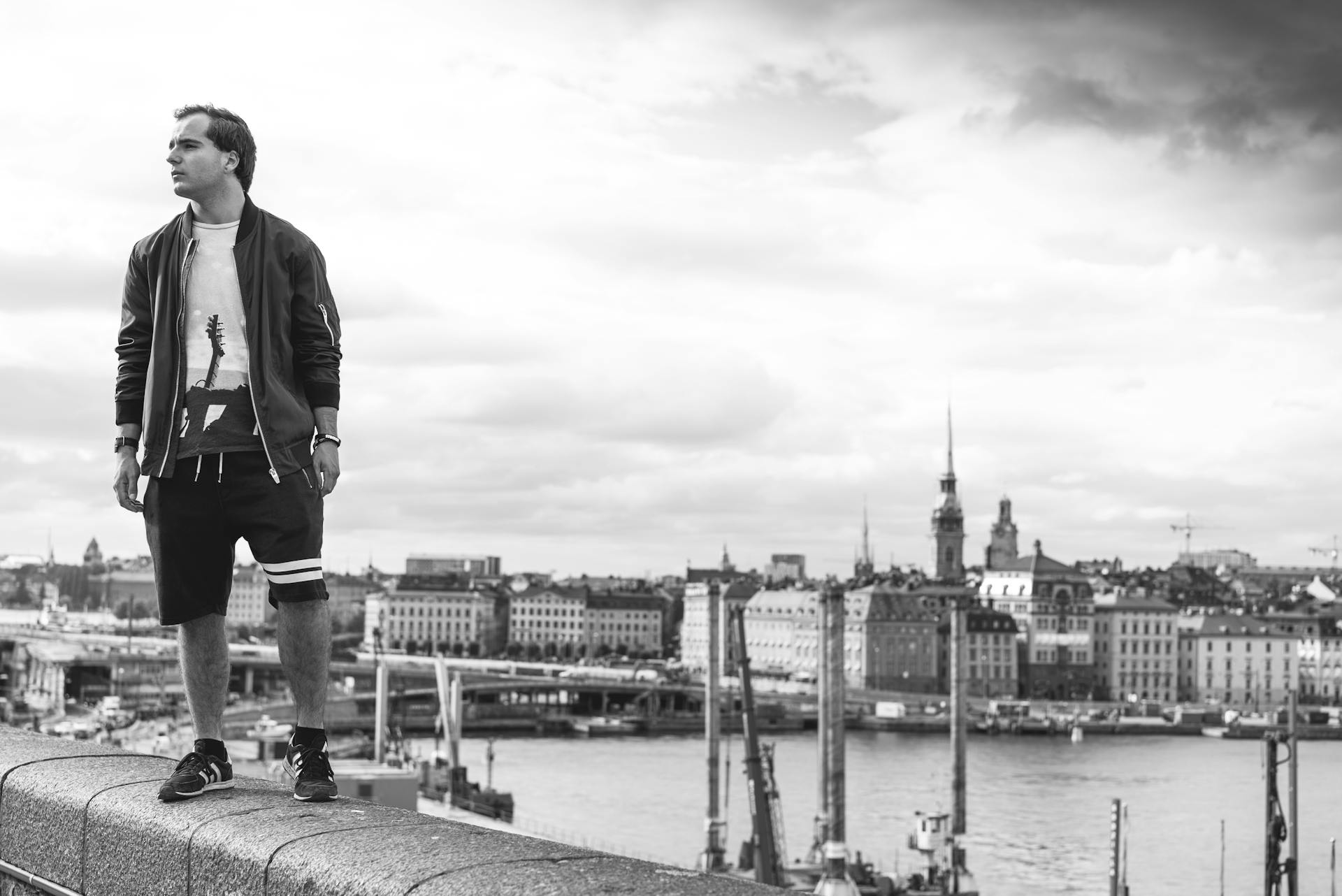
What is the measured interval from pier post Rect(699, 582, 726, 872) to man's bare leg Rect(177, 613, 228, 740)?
22074mm

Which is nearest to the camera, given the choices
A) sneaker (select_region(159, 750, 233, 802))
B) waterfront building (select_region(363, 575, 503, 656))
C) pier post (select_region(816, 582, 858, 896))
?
sneaker (select_region(159, 750, 233, 802))

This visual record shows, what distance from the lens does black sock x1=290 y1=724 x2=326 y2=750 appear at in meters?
2.33

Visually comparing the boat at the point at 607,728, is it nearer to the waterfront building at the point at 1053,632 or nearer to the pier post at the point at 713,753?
the waterfront building at the point at 1053,632

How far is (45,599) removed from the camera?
450 feet

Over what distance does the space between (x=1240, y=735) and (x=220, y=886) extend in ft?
188

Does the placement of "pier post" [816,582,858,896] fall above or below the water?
above

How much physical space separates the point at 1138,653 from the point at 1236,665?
11.7 ft

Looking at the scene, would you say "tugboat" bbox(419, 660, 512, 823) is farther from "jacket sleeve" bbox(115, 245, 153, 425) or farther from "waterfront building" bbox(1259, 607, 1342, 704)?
"waterfront building" bbox(1259, 607, 1342, 704)

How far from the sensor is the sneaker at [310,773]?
2.12m

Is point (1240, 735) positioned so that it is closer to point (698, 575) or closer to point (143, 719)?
point (143, 719)

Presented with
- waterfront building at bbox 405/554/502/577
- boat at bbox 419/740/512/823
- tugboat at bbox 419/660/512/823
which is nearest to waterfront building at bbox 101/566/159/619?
waterfront building at bbox 405/554/502/577

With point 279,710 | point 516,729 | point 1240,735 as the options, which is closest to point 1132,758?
point 1240,735

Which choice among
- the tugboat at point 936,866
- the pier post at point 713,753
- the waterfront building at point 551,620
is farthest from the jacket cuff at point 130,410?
the waterfront building at point 551,620

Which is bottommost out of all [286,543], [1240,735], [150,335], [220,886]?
[1240,735]
